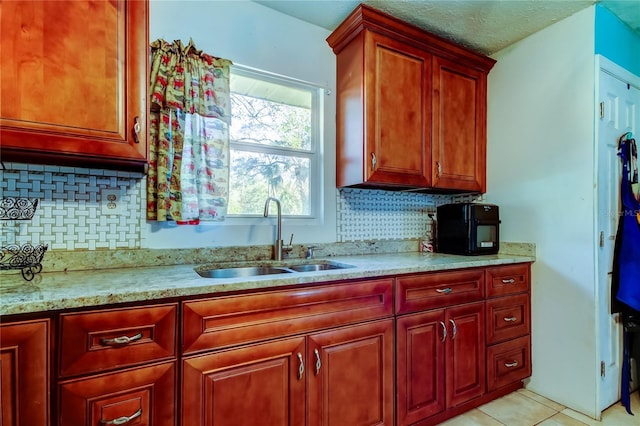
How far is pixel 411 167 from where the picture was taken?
6.92ft

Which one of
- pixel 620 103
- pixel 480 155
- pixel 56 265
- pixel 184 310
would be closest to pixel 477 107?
pixel 480 155

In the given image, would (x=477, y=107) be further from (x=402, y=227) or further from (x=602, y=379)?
(x=602, y=379)

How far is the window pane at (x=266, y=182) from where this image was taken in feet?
6.41

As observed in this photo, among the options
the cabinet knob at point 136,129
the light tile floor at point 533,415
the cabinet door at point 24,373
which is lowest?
the light tile floor at point 533,415

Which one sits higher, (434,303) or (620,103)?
(620,103)

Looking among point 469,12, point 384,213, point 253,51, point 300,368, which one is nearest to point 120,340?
point 300,368

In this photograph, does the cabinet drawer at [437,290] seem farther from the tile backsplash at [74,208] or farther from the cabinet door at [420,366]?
the tile backsplash at [74,208]

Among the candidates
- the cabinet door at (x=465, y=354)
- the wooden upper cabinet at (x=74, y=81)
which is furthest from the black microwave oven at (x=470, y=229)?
the wooden upper cabinet at (x=74, y=81)

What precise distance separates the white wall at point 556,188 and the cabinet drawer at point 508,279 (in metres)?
0.09

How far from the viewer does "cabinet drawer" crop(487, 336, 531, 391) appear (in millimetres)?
1995

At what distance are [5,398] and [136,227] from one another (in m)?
0.85

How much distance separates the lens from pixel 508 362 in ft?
6.86

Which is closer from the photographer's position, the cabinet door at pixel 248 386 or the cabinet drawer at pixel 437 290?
the cabinet door at pixel 248 386

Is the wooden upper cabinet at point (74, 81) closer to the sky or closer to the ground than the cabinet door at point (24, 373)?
closer to the sky
